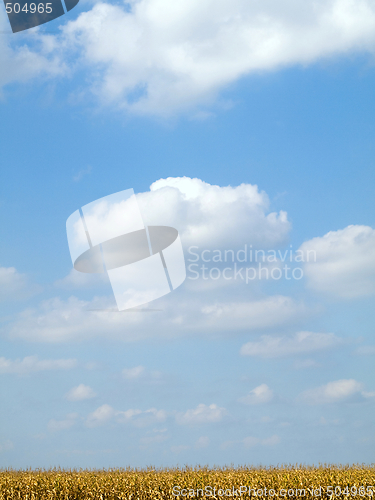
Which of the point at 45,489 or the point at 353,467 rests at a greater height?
the point at 45,489

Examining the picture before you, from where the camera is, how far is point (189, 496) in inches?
512

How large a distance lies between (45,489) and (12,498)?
102cm

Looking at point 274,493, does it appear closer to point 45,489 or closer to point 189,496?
point 189,496

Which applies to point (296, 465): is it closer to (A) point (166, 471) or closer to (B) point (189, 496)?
(A) point (166, 471)

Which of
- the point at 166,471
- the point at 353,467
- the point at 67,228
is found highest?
the point at 67,228

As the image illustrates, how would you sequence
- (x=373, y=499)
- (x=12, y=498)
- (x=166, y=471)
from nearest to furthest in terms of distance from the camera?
1. (x=373, y=499)
2. (x=12, y=498)
3. (x=166, y=471)

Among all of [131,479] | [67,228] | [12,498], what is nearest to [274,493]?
[131,479]

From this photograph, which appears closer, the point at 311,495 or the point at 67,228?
the point at 311,495

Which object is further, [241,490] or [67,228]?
[67,228]

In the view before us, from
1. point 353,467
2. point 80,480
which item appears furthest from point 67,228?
point 353,467

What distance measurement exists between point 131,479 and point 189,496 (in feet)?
9.43

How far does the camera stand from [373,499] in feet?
41.0

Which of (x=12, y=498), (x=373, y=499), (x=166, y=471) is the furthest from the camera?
(x=166, y=471)

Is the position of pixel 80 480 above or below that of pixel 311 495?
above
